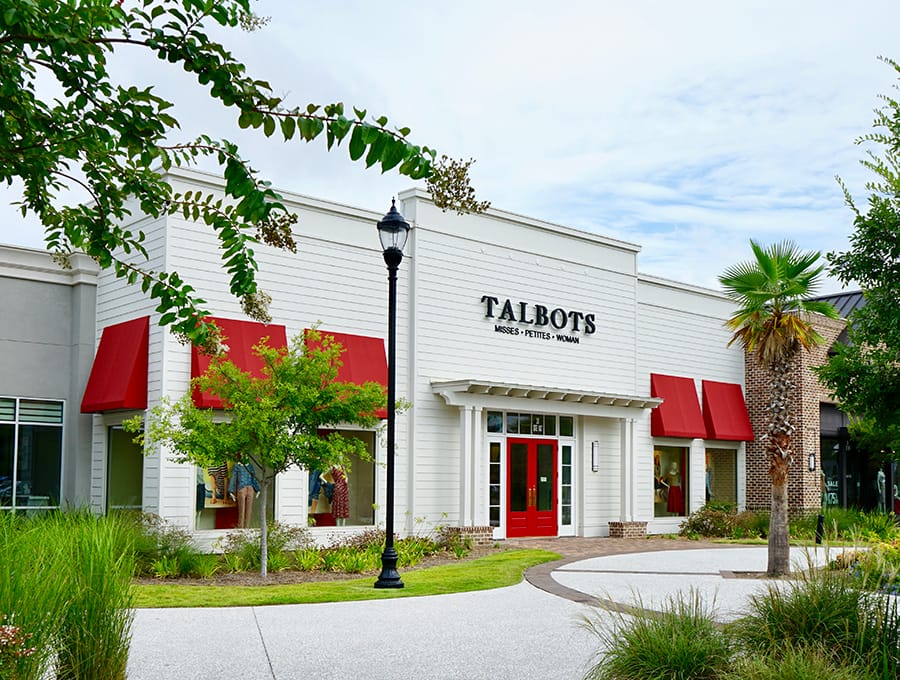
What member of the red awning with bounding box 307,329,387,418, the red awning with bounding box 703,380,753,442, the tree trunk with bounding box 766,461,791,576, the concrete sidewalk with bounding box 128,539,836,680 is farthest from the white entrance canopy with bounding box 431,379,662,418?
the concrete sidewalk with bounding box 128,539,836,680

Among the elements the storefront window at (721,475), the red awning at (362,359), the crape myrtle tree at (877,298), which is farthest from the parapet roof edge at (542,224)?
the crape myrtle tree at (877,298)

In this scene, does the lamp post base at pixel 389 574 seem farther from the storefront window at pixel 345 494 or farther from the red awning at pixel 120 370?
the red awning at pixel 120 370

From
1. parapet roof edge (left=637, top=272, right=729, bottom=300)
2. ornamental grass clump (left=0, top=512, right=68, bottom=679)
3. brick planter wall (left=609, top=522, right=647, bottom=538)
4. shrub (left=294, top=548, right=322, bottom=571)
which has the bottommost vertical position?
brick planter wall (left=609, top=522, right=647, bottom=538)

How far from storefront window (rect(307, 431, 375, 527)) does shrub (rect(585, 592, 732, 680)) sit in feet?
45.4

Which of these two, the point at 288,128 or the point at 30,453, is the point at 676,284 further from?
the point at 288,128

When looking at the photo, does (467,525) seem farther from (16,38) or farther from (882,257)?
(16,38)

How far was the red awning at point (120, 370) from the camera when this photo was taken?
64.7 ft

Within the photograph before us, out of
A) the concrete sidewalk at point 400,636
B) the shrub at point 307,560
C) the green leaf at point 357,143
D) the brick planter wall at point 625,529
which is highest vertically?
the green leaf at point 357,143

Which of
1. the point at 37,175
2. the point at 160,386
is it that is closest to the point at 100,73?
the point at 37,175

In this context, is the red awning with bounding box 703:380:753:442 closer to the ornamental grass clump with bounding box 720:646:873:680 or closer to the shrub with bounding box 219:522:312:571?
the shrub with bounding box 219:522:312:571

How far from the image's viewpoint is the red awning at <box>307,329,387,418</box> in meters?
21.7

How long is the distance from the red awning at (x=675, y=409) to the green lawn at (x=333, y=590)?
36.5 ft

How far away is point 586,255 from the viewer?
1096 inches

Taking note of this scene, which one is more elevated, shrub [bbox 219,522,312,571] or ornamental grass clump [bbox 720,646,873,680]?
ornamental grass clump [bbox 720,646,873,680]
